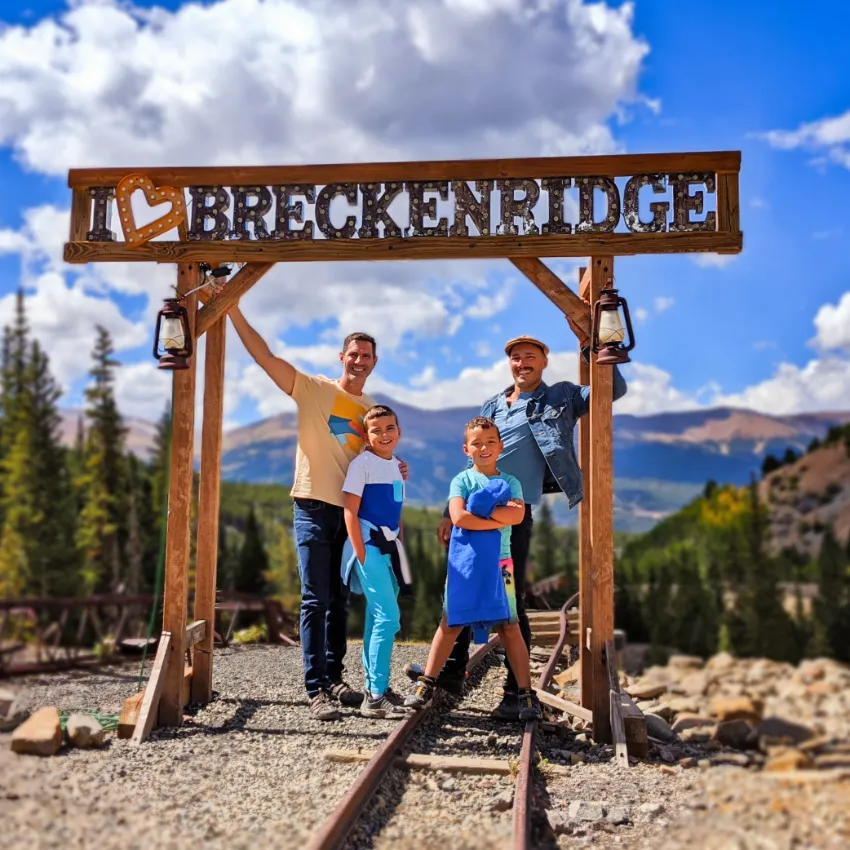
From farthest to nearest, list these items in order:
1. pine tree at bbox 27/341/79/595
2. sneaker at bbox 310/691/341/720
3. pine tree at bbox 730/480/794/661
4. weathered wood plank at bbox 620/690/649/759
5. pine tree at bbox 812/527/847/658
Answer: pine tree at bbox 730/480/794/661 → pine tree at bbox 812/527/847/658 → pine tree at bbox 27/341/79/595 → sneaker at bbox 310/691/341/720 → weathered wood plank at bbox 620/690/649/759

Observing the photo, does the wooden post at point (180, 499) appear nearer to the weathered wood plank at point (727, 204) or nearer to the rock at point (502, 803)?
the rock at point (502, 803)

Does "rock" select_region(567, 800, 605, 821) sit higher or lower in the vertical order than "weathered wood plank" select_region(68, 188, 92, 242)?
lower

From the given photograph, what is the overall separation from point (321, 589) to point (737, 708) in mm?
3141

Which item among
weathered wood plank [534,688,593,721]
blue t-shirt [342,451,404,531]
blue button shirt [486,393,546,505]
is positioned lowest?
weathered wood plank [534,688,593,721]

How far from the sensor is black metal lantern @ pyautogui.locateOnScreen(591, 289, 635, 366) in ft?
18.5

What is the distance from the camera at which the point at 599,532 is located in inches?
228

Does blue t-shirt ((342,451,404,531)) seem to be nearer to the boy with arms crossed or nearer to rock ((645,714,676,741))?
the boy with arms crossed

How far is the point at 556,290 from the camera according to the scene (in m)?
6.05

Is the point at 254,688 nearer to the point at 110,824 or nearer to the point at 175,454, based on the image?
the point at 175,454

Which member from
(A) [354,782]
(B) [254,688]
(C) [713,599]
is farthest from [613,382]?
(C) [713,599]

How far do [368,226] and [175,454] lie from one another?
2.08 meters

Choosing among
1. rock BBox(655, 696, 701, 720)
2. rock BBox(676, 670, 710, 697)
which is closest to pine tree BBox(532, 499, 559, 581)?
rock BBox(676, 670, 710, 697)

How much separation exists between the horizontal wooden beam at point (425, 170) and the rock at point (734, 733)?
3804 mm

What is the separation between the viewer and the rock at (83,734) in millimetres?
5129
